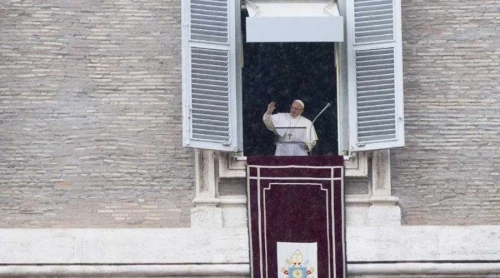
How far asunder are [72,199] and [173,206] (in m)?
0.84

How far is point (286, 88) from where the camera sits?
2198 centimetres

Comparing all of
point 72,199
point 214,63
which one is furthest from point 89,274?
point 214,63

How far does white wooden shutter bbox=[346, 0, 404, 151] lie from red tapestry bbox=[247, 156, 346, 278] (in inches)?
15.2

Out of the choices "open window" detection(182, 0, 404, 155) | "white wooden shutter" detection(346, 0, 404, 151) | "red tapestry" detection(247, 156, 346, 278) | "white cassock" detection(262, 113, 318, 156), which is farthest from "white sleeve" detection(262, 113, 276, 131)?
"white wooden shutter" detection(346, 0, 404, 151)

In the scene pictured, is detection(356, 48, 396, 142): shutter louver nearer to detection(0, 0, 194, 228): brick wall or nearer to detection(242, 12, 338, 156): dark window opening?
detection(242, 12, 338, 156): dark window opening

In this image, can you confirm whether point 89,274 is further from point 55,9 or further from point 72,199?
point 55,9

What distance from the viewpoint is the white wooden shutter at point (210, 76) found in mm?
21203

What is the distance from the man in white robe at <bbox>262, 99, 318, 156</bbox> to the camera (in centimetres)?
2158

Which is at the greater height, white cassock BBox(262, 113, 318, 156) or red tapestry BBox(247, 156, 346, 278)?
white cassock BBox(262, 113, 318, 156)

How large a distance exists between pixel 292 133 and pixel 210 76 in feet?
2.86

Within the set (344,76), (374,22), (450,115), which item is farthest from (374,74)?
(450,115)

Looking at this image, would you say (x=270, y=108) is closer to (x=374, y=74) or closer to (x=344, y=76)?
(x=344, y=76)

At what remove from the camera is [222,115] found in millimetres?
21312

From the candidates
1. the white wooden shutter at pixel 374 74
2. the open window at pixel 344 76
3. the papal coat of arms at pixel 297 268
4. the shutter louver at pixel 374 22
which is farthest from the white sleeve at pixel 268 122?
the papal coat of arms at pixel 297 268
